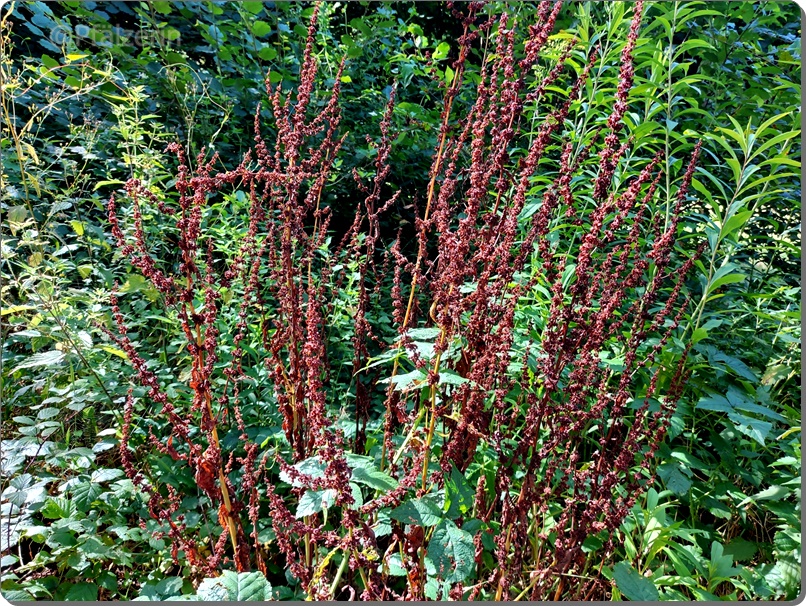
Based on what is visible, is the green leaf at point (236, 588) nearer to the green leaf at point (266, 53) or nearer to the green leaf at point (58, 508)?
the green leaf at point (58, 508)

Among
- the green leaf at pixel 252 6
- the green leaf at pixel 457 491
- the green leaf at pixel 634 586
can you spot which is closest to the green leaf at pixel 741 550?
the green leaf at pixel 634 586

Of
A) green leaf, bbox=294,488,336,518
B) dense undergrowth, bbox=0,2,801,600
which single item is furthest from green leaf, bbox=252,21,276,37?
green leaf, bbox=294,488,336,518

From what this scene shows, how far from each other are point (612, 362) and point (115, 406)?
7.05 ft

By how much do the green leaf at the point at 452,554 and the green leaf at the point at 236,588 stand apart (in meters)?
0.47

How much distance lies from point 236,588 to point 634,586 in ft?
3.77

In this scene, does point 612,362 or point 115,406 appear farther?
point 115,406

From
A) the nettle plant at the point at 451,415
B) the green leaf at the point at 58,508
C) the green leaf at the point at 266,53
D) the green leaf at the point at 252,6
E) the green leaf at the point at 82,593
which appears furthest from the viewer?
the green leaf at the point at 252,6

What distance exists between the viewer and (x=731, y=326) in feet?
9.78

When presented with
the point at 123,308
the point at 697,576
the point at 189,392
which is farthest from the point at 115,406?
the point at 697,576

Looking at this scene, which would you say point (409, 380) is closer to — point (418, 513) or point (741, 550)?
point (418, 513)

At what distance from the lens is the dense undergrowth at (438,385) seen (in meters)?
1.76

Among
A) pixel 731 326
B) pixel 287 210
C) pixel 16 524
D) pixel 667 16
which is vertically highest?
pixel 667 16

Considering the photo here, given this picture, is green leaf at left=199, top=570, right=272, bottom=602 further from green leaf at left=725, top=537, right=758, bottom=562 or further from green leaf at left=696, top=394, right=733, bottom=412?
green leaf at left=725, top=537, right=758, bottom=562

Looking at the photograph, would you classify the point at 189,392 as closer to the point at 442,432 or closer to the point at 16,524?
the point at 16,524
